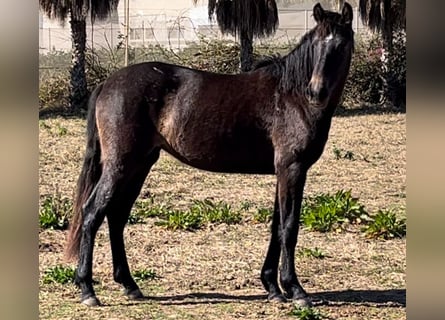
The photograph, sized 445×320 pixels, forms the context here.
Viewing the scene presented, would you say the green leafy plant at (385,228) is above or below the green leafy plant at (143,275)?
above

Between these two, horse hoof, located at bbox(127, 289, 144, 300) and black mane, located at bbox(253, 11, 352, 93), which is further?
horse hoof, located at bbox(127, 289, 144, 300)

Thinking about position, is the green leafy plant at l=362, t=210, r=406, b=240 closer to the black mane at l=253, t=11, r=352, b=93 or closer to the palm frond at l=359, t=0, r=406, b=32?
the black mane at l=253, t=11, r=352, b=93

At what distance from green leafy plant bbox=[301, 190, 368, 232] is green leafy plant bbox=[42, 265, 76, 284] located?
2486 millimetres

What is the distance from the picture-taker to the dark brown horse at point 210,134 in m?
4.82

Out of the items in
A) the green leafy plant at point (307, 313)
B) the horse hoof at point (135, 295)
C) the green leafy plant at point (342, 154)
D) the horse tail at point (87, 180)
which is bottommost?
the green leafy plant at point (342, 154)

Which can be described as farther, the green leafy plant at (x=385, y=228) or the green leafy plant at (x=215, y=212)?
the green leafy plant at (x=215, y=212)

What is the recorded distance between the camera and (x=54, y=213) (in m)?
7.05

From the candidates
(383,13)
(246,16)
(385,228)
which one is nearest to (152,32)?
(246,16)

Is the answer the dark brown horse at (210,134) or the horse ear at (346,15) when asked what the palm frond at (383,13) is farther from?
the horse ear at (346,15)

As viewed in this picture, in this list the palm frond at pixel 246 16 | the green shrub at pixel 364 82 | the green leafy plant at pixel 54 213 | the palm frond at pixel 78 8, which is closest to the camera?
the green leafy plant at pixel 54 213

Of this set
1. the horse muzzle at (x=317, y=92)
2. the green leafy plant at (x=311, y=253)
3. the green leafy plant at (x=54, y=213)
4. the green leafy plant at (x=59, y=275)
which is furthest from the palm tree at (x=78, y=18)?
the horse muzzle at (x=317, y=92)

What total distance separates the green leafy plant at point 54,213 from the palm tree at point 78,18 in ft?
27.6

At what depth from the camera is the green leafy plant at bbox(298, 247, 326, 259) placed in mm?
6152

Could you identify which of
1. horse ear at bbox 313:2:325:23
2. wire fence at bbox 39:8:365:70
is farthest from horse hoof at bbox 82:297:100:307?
wire fence at bbox 39:8:365:70
